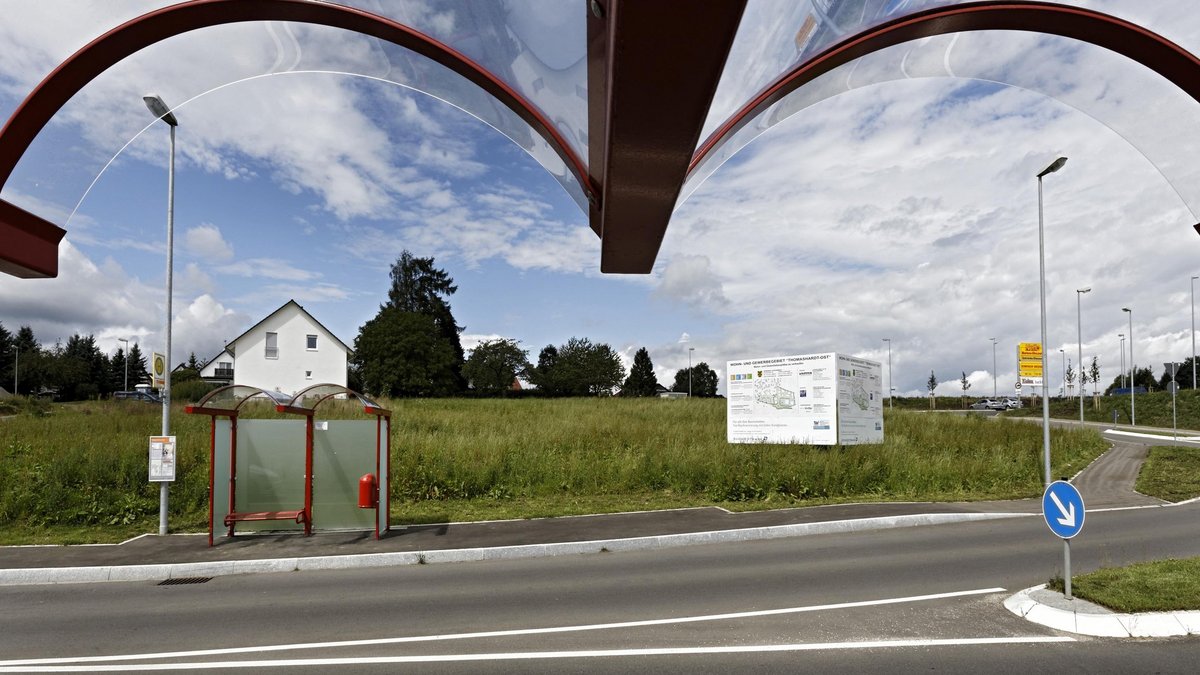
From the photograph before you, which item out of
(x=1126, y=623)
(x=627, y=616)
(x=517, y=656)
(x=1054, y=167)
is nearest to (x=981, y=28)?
(x=517, y=656)

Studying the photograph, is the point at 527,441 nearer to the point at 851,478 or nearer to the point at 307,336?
the point at 851,478

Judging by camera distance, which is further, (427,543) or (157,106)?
(427,543)

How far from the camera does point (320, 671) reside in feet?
19.0

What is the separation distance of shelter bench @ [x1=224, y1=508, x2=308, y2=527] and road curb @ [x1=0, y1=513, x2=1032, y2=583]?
54.0 inches

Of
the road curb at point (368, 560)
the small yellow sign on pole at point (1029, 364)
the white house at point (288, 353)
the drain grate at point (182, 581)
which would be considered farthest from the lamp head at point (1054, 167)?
the white house at point (288, 353)

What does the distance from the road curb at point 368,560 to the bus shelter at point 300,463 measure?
181cm

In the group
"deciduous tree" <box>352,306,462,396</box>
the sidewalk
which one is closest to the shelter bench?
the sidewalk

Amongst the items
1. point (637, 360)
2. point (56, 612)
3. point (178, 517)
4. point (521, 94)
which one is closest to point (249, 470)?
point (178, 517)

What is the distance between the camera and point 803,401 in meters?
20.9

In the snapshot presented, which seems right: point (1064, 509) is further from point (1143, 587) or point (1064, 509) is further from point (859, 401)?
point (859, 401)

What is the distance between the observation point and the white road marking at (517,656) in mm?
5988

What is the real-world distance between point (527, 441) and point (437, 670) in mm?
13362

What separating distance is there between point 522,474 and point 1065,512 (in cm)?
1150

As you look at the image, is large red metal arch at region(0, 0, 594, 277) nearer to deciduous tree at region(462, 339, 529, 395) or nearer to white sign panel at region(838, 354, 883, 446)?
white sign panel at region(838, 354, 883, 446)
